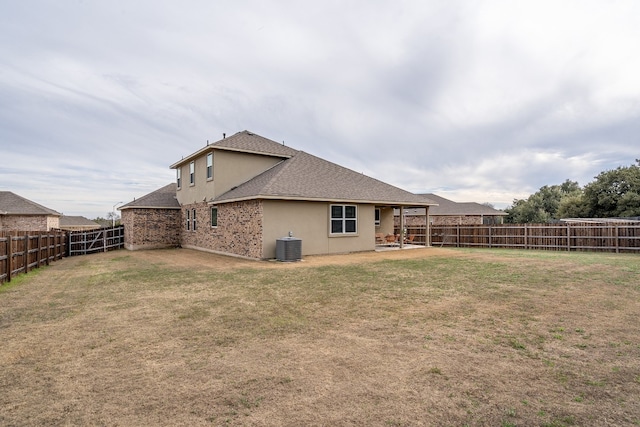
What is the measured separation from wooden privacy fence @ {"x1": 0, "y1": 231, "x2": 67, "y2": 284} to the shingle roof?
7301 millimetres

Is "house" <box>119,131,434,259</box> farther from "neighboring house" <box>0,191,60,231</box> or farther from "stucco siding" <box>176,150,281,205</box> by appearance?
"neighboring house" <box>0,191,60,231</box>

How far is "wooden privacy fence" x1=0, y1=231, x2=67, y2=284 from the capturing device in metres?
9.63

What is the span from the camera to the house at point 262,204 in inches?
584

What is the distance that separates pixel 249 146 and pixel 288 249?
804 cm

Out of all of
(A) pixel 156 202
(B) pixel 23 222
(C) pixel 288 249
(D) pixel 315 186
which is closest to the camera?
(C) pixel 288 249

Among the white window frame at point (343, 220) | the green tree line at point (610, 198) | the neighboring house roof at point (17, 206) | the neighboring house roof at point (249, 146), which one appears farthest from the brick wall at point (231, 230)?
the green tree line at point (610, 198)

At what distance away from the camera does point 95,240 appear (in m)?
22.0

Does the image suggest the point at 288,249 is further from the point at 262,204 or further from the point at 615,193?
the point at 615,193

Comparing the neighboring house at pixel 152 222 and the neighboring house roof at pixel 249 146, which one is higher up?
the neighboring house roof at pixel 249 146

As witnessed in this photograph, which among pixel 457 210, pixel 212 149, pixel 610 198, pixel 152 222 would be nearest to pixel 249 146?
pixel 212 149

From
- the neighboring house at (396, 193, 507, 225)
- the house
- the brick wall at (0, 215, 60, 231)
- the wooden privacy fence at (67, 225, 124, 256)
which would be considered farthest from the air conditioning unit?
the brick wall at (0, 215, 60, 231)

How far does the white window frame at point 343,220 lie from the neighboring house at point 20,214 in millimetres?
30152

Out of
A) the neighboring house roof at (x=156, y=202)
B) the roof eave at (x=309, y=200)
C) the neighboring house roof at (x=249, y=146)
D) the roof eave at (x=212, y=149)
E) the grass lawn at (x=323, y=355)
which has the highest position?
the neighboring house roof at (x=249, y=146)

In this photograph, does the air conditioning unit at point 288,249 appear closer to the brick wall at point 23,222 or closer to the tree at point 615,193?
the brick wall at point 23,222
